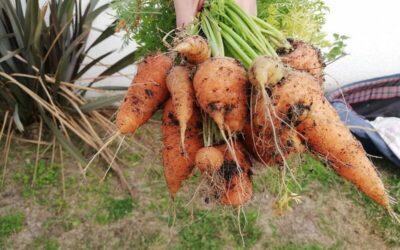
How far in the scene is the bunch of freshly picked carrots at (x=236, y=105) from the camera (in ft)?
3.24

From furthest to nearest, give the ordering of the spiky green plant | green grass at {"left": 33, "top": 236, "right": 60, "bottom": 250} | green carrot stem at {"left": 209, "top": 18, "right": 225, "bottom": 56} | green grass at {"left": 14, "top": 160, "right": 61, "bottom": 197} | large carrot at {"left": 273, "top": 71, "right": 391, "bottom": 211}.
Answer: green grass at {"left": 14, "top": 160, "right": 61, "bottom": 197} < the spiky green plant < green grass at {"left": 33, "top": 236, "right": 60, "bottom": 250} < green carrot stem at {"left": 209, "top": 18, "right": 225, "bottom": 56} < large carrot at {"left": 273, "top": 71, "right": 391, "bottom": 211}

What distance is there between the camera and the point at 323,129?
40.5 inches

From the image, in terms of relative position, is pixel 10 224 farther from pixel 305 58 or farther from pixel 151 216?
pixel 305 58

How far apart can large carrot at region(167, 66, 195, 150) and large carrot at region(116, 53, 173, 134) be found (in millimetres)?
95

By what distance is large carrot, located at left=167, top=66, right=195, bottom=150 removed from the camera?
1.04 meters

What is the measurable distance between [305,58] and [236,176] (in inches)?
12.1

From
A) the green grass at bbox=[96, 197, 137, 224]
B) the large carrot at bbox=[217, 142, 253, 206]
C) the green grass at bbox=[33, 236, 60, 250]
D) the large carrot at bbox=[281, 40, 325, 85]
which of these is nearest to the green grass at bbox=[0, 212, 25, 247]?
the green grass at bbox=[33, 236, 60, 250]

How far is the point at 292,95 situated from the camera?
3.22 feet

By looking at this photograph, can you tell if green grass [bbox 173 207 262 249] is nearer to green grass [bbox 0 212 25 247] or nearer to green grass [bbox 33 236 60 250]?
green grass [bbox 33 236 60 250]

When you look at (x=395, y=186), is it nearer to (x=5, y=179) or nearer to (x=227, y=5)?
(x=227, y=5)

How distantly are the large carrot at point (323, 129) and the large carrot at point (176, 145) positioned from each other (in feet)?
0.72

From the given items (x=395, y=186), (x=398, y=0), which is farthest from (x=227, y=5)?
(x=398, y=0)

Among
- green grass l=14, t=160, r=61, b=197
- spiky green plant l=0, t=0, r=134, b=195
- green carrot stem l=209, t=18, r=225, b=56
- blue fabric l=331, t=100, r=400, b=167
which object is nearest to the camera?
green carrot stem l=209, t=18, r=225, b=56

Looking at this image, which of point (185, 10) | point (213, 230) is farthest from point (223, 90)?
point (213, 230)
